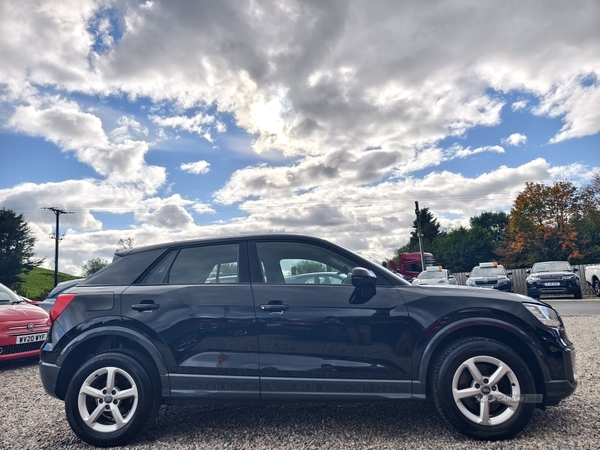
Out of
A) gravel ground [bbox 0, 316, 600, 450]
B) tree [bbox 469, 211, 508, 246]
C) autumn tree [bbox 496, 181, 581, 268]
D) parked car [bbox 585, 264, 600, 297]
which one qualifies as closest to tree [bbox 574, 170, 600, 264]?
autumn tree [bbox 496, 181, 581, 268]

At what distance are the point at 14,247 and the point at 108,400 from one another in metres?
52.3

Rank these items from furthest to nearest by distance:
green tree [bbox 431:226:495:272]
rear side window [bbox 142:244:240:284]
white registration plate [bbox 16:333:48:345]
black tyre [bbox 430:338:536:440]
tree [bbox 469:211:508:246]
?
tree [bbox 469:211:508:246] → green tree [bbox 431:226:495:272] → white registration plate [bbox 16:333:48:345] → rear side window [bbox 142:244:240:284] → black tyre [bbox 430:338:536:440]

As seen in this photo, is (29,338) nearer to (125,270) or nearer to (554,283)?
(125,270)

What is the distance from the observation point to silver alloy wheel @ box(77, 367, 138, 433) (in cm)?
362

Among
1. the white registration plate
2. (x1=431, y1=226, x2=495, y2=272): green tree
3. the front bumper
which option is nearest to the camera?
the white registration plate

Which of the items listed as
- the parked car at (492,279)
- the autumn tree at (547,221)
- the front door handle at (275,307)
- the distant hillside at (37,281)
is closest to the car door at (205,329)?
the front door handle at (275,307)

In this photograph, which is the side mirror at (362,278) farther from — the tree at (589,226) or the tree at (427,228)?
the tree at (427,228)

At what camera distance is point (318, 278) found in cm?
382

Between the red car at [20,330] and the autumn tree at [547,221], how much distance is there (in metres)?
38.2

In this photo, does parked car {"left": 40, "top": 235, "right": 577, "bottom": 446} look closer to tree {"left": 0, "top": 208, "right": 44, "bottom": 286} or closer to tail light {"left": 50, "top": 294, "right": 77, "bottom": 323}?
tail light {"left": 50, "top": 294, "right": 77, "bottom": 323}

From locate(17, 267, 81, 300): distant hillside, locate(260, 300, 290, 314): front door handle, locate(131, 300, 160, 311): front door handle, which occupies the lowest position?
locate(260, 300, 290, 314): front door handle

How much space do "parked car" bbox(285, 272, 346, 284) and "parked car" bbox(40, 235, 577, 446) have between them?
5 centimetres

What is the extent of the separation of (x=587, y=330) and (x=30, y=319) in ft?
32.8

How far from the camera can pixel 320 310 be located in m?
3.59
